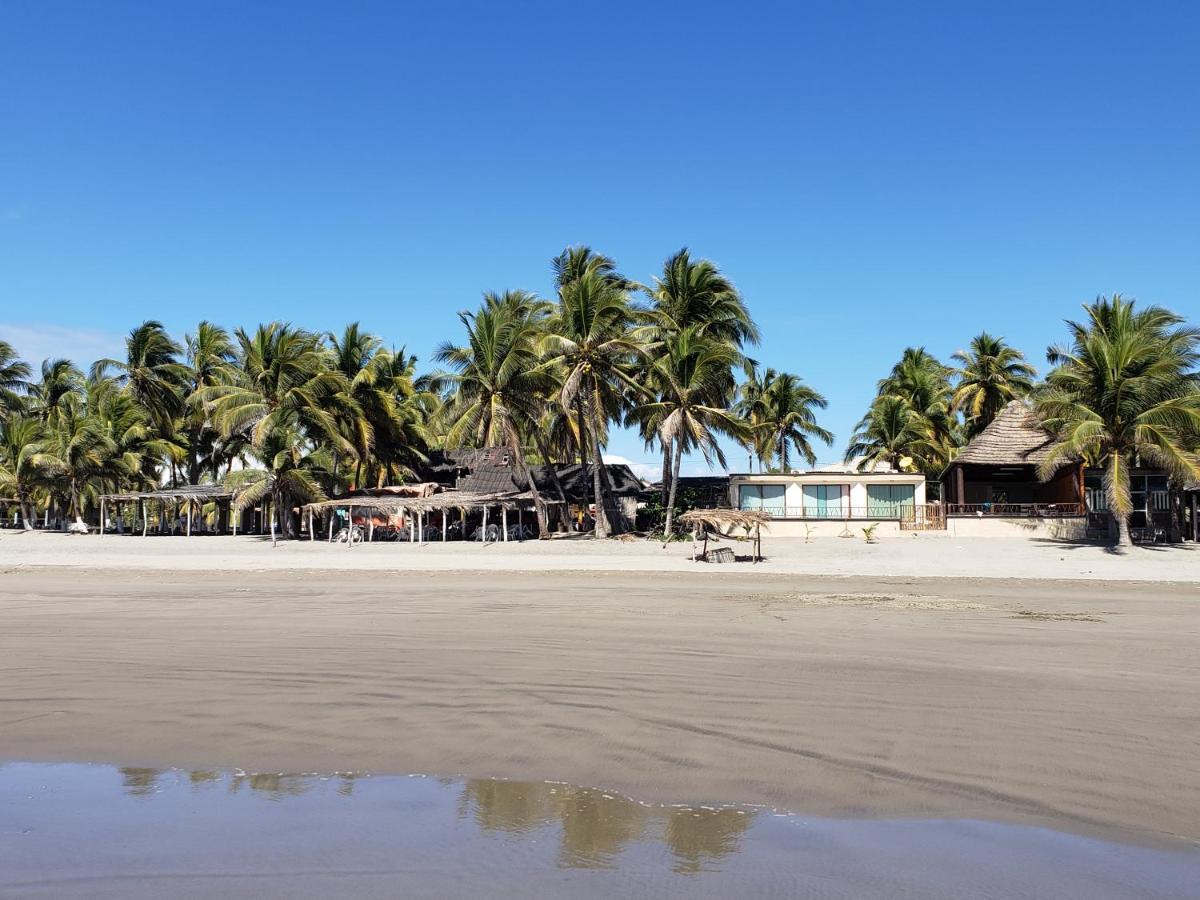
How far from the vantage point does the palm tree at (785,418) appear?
49.3 metres

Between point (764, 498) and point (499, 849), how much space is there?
31506mm

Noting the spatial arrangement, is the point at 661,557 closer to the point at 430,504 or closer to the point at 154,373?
the point at 430,504

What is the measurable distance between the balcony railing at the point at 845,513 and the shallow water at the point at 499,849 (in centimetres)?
3019

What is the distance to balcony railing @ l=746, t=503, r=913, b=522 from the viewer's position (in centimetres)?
3400

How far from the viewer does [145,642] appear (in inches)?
383

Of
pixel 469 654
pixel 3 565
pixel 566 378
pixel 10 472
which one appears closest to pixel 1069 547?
pixel 566 378

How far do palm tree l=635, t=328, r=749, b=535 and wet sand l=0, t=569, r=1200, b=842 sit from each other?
1783 centimetres

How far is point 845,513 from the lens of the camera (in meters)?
34.3

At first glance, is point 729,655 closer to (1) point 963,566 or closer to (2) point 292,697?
(2) point 292,697

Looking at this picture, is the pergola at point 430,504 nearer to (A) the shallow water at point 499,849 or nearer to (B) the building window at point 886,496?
(B) the building window at point 886,496

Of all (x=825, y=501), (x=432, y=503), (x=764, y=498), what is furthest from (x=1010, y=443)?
(x=432, y=503)

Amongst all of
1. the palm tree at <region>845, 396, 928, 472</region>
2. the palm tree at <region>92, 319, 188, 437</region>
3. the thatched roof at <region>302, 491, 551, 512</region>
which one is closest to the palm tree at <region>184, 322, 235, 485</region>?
the palm tree at <region>92, 319, 188, 437</region>

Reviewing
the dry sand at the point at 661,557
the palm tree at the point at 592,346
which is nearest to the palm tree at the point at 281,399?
the dry sand at the point at 661,557

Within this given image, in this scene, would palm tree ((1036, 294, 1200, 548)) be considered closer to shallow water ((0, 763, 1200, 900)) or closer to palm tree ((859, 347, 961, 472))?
palm tree ((859, 347, 961, 472))
